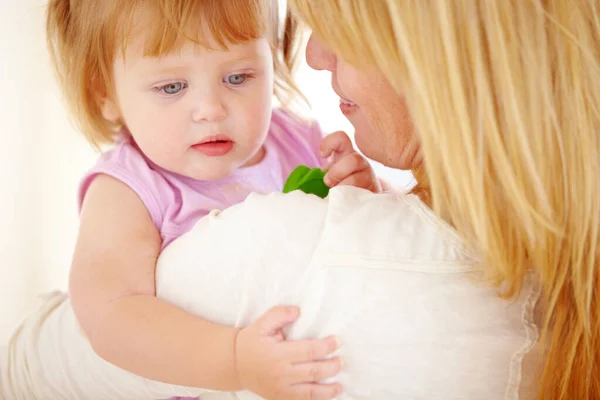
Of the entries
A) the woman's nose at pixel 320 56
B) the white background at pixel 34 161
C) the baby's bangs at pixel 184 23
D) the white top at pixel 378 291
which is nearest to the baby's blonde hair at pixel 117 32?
the baby's bangs at pixel 184 23

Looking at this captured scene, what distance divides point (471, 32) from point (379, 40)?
104 millimetres

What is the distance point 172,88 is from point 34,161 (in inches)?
40.7

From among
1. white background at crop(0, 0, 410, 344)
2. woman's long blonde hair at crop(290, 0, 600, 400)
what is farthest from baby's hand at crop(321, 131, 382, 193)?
white background at crop(0, 0, 410, 344)

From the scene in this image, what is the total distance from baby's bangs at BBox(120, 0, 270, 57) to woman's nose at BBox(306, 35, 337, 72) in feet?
0.44

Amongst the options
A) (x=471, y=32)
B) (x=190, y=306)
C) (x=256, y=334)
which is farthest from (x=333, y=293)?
(x=471, y=32)

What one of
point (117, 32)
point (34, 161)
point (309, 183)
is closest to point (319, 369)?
point (309, 183)

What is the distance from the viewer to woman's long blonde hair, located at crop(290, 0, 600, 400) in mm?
814

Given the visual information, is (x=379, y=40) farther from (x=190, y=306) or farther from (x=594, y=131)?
(x=190, y=306)

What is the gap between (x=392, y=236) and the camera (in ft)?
2.84

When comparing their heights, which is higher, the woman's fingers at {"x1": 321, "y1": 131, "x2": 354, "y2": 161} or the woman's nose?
the woman's nose

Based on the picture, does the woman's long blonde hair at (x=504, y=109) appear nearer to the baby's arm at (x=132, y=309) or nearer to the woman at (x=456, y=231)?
the woman at (x=456, y=231)

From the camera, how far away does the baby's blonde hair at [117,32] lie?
114 cm

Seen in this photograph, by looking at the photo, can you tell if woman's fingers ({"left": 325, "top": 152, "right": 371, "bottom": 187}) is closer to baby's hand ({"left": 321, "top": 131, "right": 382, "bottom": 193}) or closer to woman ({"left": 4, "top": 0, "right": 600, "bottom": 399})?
baby's hand ({"left": 321, "top": 131, "right": 382, "bottom": 193})

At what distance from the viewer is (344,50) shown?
89 cm
